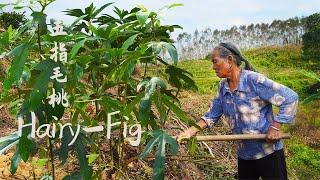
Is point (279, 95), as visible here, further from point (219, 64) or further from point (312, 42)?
point (312, 42)

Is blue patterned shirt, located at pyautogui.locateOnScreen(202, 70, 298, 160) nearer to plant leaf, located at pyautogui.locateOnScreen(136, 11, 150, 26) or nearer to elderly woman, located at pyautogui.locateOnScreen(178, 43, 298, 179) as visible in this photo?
elderly woman, located at pyautogui.locateOnScreen(178, 43, 298, 179)

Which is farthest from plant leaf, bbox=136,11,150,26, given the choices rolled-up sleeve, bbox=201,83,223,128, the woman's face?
rolled-up sleeve, bbox=201,83,223,128

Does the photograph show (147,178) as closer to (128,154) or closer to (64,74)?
(128,154)

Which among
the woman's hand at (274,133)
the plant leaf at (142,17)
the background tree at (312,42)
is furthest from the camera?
the background tree at (312,42)

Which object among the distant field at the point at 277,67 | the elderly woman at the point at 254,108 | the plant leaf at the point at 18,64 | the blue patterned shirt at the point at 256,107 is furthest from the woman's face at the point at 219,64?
the distant field at the point at 277,67

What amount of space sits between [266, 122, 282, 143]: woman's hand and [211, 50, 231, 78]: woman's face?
0.43m

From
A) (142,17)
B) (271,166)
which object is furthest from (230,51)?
(142,17)

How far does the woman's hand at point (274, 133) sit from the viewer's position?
337cm

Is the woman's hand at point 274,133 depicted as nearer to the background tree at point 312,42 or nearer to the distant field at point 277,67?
the distant field at point 277,67

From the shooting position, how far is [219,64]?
3.40m

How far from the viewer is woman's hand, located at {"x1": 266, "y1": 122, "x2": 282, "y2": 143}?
3.37m

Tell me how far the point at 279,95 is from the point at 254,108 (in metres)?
0.19

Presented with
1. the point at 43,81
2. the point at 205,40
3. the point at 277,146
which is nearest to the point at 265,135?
the point at 277,146

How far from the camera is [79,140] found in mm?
2250
